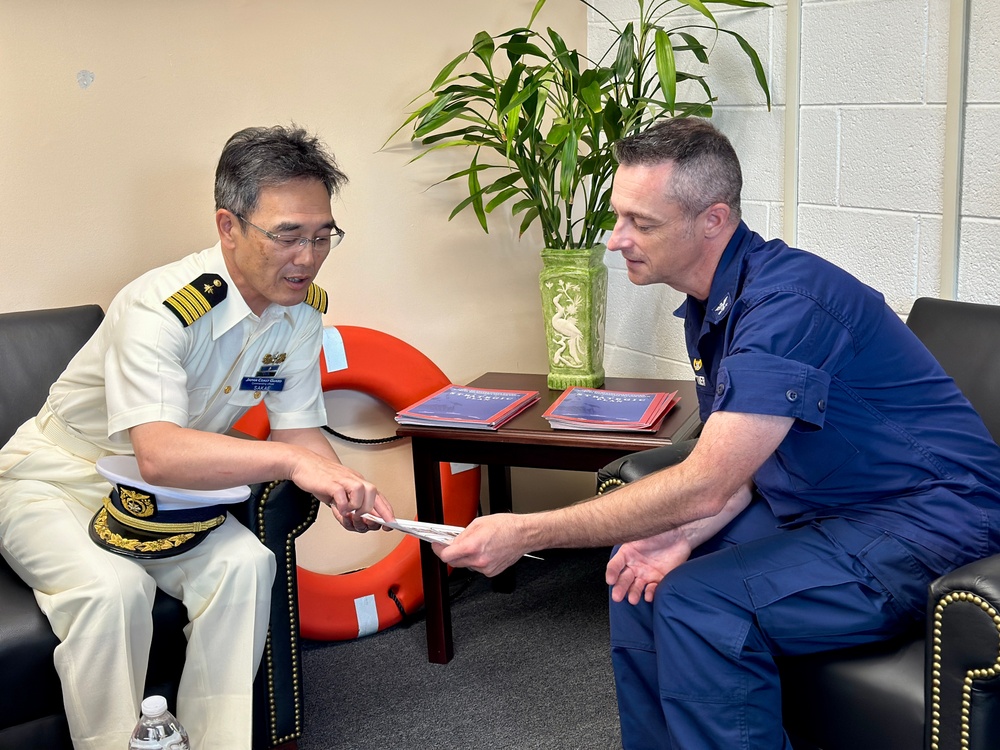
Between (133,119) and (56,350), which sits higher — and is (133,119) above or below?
above

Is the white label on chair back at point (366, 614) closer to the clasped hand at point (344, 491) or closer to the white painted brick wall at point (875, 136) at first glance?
the clasped hand at point (344, 491)

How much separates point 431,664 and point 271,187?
1.23 meters

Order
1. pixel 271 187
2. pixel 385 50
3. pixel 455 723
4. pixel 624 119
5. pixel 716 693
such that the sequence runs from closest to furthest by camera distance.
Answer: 1. pixel 716 693
2. pixel 271 187
3. pixel 455 723
4. pixel 624 119
5. pixel 385 50

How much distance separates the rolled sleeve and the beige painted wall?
5.02ft

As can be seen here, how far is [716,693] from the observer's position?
5.15ft

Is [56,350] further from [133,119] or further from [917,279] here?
[917,279]

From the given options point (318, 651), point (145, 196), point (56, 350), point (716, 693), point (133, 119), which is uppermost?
point (133, 119)

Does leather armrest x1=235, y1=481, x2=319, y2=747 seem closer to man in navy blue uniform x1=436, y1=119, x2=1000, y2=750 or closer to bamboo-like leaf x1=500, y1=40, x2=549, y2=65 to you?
man in navy blue uniform x1=436, y1=119, x2=1000, y2=750

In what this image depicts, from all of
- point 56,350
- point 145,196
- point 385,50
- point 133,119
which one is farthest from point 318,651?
point 385,50

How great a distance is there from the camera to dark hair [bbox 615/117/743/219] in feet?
5.68

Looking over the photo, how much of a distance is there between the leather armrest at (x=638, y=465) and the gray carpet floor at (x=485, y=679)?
1.81ft

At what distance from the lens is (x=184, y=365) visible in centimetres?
200

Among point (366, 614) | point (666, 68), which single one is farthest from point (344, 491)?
point (666, 68)

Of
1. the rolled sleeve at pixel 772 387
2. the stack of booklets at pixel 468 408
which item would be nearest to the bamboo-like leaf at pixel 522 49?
the stack of booklets at pixel 468 408
